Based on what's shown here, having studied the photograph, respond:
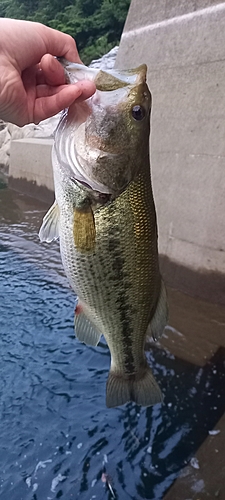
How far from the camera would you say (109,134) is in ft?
5.07

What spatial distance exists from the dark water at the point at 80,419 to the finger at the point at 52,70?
85.4 inches

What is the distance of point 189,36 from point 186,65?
280 mm

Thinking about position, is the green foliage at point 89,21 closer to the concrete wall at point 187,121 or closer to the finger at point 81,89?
the concrete wall at point 187,121

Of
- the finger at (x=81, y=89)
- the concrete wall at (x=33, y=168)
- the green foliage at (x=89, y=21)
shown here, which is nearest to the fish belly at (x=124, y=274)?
the finger at (x=81, y=89)

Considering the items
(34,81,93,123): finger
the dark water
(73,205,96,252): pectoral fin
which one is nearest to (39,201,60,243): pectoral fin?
(73,205,96,252): pectoral fin

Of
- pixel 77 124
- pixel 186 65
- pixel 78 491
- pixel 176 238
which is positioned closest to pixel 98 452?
pixel 78 491

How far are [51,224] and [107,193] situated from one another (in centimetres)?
28

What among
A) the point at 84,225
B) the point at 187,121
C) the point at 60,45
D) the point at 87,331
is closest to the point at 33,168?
the point at 187,121

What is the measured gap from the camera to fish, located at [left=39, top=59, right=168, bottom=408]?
1.54 metres

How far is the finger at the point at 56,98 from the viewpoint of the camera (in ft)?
4.60

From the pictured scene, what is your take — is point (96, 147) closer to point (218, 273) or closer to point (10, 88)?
point (10, 88)

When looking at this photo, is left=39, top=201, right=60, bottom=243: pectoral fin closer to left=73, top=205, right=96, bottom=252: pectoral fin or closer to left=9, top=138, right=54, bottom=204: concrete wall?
left=73, top=205, right=96, bottom=252: pectoral fin

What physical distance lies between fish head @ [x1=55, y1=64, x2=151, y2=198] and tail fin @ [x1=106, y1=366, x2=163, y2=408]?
32.4 inches

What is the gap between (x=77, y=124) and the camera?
1565 millimetres
